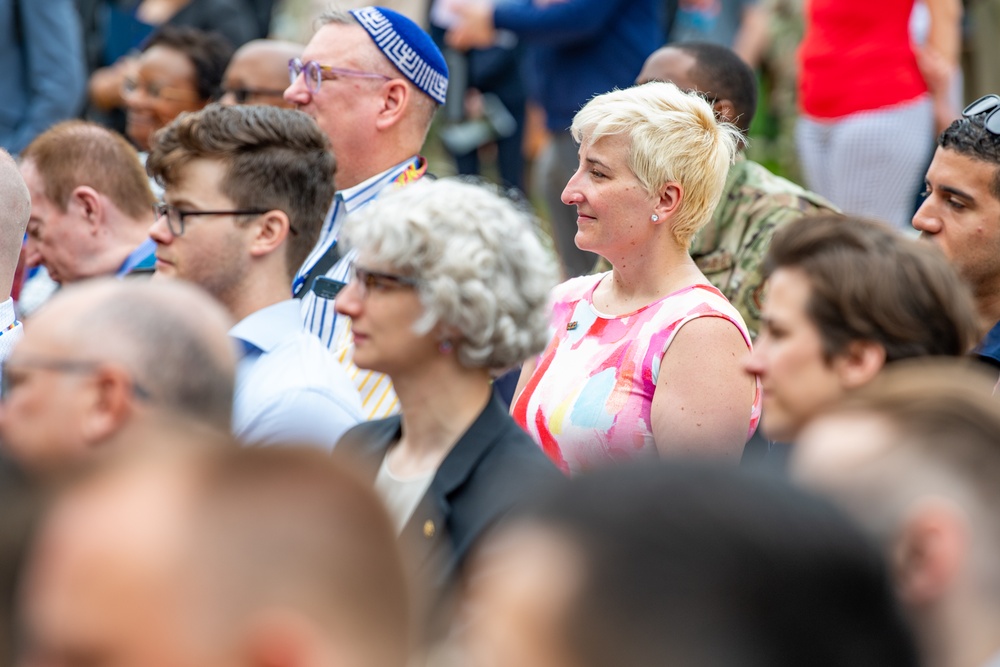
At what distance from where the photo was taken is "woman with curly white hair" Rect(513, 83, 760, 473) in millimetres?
3695

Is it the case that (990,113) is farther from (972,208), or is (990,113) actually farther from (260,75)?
(260,75)

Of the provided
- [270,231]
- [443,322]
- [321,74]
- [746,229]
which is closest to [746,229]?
[746,229]

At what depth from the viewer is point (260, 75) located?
631 centimetres

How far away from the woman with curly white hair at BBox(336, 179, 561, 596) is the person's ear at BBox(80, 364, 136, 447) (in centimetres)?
70

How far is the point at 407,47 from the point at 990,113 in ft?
6.76

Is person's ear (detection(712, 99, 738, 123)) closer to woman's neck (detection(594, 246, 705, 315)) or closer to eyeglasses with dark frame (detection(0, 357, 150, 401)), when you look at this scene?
woman's neck (detection(594, 246, 705, 315))

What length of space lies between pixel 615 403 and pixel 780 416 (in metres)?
1.08

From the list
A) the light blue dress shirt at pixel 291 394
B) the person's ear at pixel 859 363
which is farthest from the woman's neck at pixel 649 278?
the person's ear at pixel 859 363

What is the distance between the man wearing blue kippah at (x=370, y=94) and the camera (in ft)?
16.2

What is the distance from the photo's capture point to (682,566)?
4.21 ft

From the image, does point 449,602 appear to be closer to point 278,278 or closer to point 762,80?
point 278,278

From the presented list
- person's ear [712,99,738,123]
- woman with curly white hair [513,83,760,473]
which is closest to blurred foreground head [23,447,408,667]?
woman with curly white hair [513,83,760,473]

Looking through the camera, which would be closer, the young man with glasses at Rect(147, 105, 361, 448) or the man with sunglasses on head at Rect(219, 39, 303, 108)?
the young man with glasses at Rect(147, 105, 361, 448)

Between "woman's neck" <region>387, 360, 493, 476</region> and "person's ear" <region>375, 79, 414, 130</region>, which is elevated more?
"woman's neck" <region>387, 360, 493, 476</region>
